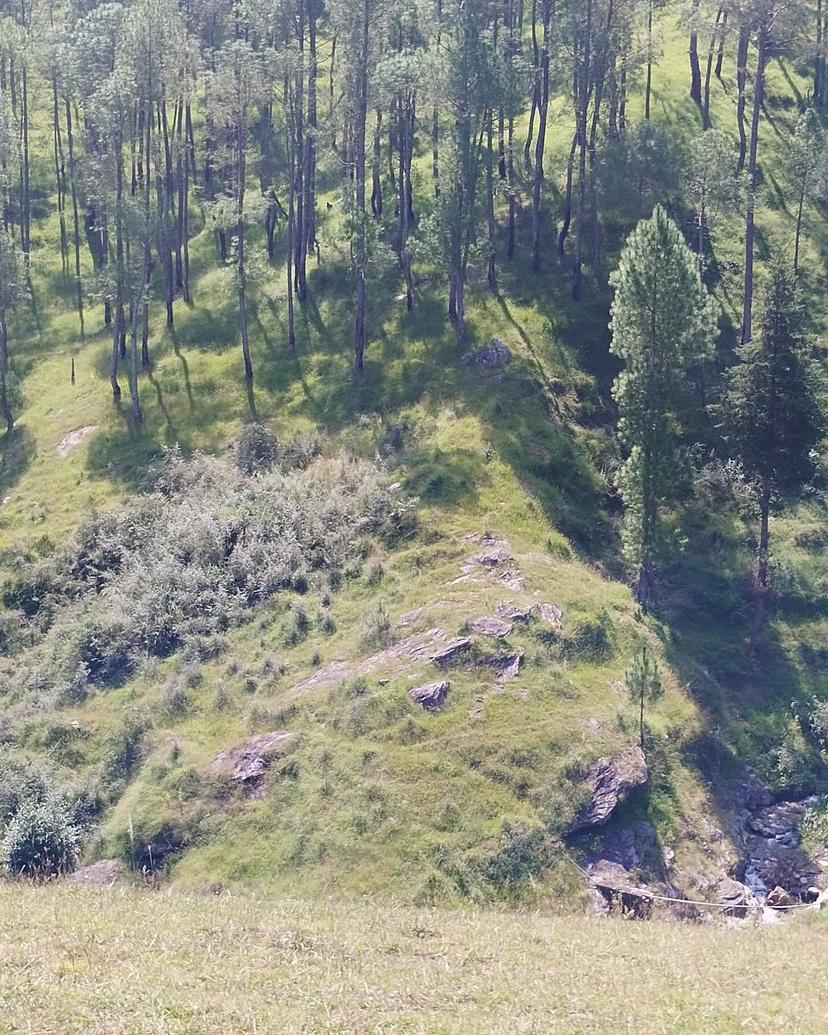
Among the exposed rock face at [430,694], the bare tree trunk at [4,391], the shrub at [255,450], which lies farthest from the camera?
the bare tree trunk at [4,391]

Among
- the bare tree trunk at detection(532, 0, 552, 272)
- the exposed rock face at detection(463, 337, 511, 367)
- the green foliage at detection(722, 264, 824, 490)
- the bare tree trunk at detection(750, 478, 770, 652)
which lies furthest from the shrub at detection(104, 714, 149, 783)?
the bare tree trunk at detection(532, 0, 552, 272)

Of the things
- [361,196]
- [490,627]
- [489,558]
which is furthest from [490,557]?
[361,196]

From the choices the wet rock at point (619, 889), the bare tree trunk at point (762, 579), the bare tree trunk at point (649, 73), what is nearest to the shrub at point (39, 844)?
the wet rock at point (619, 889)

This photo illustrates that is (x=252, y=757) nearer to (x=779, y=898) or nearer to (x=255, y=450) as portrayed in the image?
(x=779, y=898)

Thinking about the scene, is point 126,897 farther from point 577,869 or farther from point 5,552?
point 5,552

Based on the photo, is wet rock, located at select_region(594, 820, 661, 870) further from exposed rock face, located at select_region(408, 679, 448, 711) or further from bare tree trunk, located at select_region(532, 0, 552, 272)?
bare tree trunk, located at select_region(532, 0, 552, 272)

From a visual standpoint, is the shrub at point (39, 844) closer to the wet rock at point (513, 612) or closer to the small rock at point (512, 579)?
the wet rock at point (513, 612)
